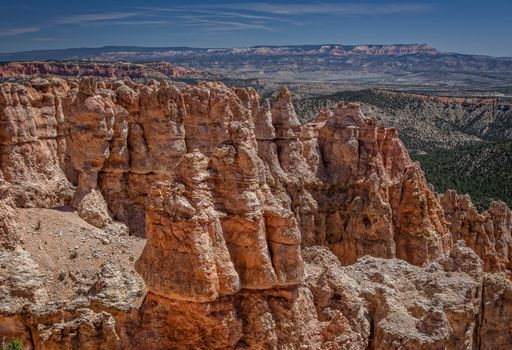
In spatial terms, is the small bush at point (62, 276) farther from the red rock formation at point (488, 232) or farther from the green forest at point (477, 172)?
the green forest at point (477, 172)

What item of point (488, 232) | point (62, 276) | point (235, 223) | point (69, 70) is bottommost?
point (62, 276)

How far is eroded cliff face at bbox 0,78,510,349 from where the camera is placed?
12.4 meters

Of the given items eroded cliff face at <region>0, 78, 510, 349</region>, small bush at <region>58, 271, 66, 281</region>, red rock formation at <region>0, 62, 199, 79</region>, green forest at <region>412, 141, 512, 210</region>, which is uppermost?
red rock formation at <region>0, 62, 199, 79</region>

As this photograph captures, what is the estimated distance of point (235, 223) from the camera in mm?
12828

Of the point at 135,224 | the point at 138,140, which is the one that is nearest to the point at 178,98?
the point at 138,140

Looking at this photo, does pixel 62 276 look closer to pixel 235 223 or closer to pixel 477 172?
pixel 235 223

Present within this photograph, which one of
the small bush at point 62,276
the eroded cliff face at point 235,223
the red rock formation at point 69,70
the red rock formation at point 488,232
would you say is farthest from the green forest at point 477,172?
the red rock formation at point 69,70

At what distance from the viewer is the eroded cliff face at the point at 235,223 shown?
1240 centimetres

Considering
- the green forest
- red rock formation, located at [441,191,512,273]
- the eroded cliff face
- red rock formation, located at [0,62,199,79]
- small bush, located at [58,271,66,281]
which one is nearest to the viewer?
the eroded cliff face

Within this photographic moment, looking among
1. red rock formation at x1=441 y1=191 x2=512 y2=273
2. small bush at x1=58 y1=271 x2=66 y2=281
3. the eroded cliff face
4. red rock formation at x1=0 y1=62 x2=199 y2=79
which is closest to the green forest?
red rock formation at x1=441 y1=191 x2=512 y2=273

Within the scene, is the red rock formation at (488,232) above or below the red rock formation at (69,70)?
below

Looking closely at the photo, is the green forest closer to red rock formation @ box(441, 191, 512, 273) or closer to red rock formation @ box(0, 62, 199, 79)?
red rock formation @ box(441, 191, 512, 273)

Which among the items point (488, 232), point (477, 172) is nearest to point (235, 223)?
point (488, 232)

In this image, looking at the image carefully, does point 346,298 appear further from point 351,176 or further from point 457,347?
point 351,176
